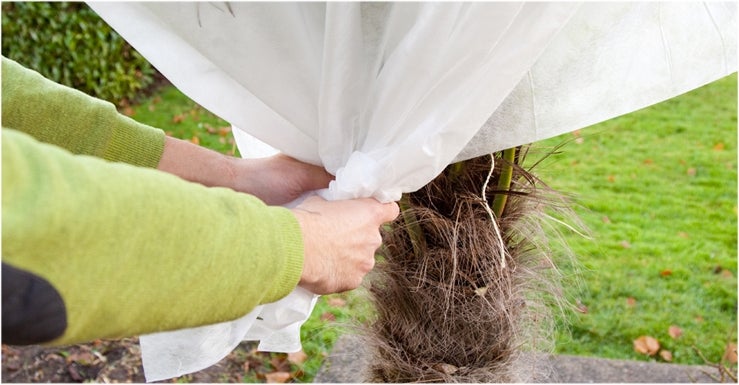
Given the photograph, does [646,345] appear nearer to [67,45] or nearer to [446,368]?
[446,368]

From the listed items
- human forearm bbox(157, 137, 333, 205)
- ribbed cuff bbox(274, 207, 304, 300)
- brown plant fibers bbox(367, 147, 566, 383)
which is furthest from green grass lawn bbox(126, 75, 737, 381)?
ribbed cuff bbox(274, 207, 304, 300)

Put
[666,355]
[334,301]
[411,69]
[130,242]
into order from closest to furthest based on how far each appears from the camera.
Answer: [130,242] → [411,69] → [666,355] → [334,301]

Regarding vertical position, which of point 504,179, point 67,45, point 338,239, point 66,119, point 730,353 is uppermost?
A: point 67,45

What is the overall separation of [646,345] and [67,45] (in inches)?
144

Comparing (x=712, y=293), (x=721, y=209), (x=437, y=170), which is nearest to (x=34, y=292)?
(x=437, y=170)

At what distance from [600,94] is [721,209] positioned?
311 centimetres

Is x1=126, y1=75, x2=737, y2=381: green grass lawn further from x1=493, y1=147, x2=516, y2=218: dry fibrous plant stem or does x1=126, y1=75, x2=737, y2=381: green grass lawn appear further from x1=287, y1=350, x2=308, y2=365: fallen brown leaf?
x1=493, y1=147, x2=516, y2=218: dry fibrous plant stem

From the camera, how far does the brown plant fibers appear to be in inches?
60.5

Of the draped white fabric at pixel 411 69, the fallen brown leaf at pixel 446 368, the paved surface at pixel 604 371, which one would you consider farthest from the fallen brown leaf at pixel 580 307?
the draped white fabric at pixel 411 69

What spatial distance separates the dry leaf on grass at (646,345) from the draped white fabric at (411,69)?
2060mm

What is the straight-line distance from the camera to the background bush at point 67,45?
4434 mm

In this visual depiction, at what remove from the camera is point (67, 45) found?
461 cm

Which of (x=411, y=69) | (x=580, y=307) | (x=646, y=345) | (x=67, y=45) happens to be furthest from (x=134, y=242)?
(x=67, y=45)

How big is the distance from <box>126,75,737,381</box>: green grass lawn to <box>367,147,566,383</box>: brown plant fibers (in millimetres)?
764
